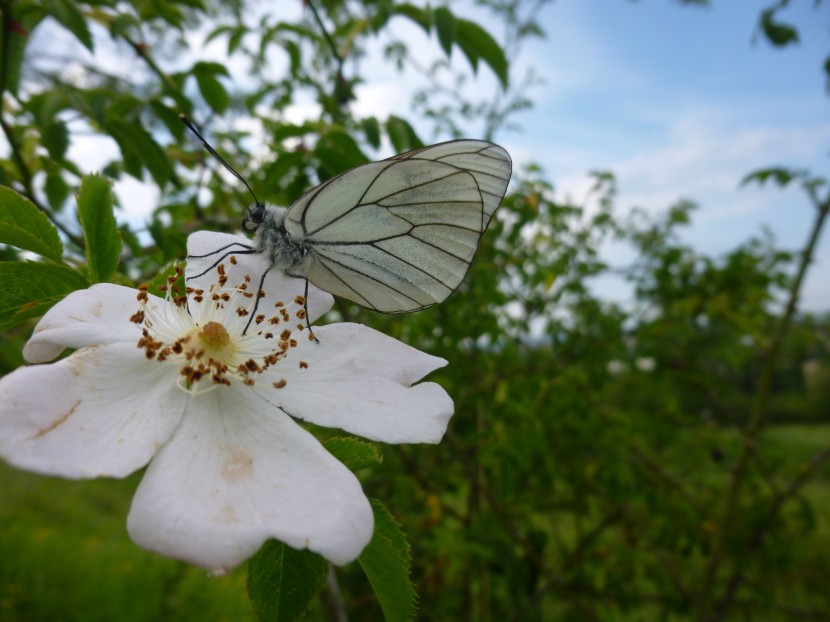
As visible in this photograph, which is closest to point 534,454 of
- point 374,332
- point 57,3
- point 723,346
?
point 723,346

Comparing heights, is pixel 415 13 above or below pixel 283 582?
above

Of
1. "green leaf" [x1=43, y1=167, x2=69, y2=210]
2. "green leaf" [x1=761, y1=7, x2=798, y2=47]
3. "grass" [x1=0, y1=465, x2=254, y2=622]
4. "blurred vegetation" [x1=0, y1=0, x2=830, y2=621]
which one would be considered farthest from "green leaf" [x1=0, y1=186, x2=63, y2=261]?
"grass" [x1=0, y1=465, x2=254, y2=622]

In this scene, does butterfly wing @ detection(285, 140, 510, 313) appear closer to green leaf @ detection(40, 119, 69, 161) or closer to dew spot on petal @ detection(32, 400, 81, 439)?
dew spot on petal @ detection(32, 400, 81, 439)

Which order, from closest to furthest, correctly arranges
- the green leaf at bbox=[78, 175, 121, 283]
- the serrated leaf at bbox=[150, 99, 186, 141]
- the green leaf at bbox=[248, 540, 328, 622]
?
the green leaf at bbox=[248, 540, 328, 622], the green leaf at bbox=[78, 175, 121, 283], the serrated leaf at bbox=[150, 99, 186, 141]

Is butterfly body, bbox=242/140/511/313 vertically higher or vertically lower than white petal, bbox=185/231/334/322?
higher

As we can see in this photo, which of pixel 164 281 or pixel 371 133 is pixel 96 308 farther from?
pixel 371 133

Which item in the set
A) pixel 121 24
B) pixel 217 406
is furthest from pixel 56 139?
pixel 217 406

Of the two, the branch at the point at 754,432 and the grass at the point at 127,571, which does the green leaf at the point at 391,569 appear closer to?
the branch at the point at 754,432
